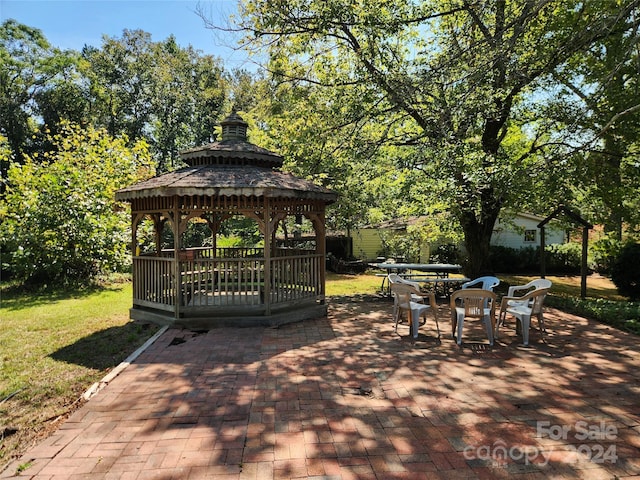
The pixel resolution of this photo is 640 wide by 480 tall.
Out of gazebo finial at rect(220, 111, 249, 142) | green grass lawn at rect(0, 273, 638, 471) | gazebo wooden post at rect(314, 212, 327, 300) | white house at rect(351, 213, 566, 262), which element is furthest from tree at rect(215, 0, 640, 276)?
white house at rect(351, 213, 566, 262)

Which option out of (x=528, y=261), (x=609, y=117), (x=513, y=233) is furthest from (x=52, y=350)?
(x=513, y=233)

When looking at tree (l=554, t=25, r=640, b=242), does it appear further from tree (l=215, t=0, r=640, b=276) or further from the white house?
the white house

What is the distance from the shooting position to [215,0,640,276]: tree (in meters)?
8.63

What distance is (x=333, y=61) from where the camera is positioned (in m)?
12.1

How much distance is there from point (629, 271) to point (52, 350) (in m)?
15.1

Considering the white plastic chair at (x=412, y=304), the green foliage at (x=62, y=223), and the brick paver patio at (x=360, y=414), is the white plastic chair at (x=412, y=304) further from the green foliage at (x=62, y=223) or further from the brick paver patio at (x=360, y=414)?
the green foliage at (x=62, y=223)

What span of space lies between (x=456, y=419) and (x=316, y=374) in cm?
190

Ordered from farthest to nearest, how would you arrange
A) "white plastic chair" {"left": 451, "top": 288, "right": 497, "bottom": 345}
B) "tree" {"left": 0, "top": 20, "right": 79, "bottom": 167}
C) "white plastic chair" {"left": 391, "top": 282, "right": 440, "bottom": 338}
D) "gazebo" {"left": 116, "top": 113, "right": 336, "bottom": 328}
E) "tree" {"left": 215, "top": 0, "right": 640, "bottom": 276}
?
"tree" {"left": 0, "top": 20, "right": 79, "bottom": 167} < "tree" {"left": 215, "top": 0, "right": 640, "bottom": 276} < "gazebo" {"left": 116, "top": 113, "right": 336, "bottom": 328} < "white plastic chair" {"left": 391, "top": 282, "right": 440, "bottom": 338} < "white plastic chair" {"left": 451, "top": 288, "right": 497, "bottom": 345}

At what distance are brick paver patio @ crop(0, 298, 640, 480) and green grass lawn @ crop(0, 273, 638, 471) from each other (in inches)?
18.0

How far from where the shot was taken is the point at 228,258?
7.96 m

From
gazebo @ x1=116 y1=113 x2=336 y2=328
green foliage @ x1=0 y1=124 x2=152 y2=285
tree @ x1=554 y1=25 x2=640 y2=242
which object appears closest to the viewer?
gazebo @ x1=116 y1=113 x2=336 y2=328

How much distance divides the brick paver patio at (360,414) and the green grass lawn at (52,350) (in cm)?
46

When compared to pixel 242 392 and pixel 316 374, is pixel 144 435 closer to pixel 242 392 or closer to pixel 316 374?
pixel 242 392

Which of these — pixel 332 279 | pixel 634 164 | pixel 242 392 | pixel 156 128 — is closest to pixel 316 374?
pixel 242 392
